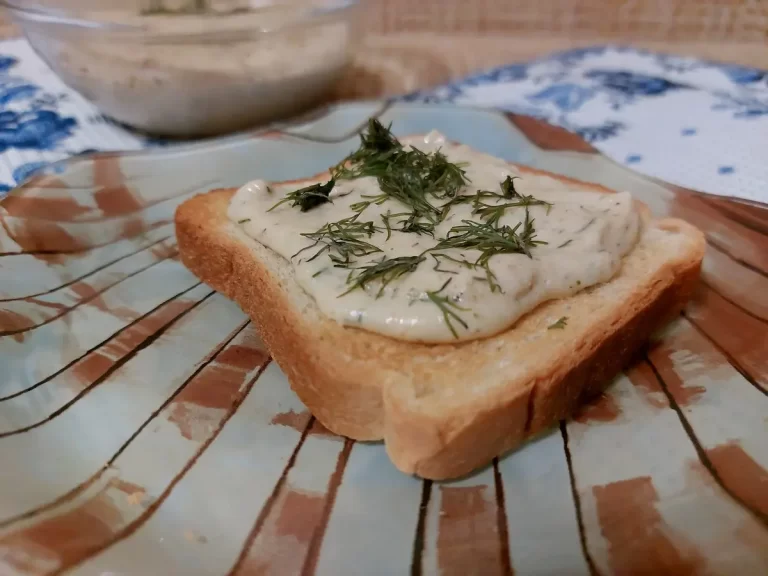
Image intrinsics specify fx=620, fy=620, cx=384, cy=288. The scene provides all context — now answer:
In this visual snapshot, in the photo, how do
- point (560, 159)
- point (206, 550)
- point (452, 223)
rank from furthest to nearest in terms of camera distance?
point (560, 159), point (452, 223), point (206, 550)

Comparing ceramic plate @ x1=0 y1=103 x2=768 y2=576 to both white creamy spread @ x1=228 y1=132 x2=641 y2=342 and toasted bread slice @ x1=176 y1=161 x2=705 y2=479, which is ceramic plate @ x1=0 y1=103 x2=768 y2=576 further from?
white creamy spread @ x1=228 y1=132 x2=641 y2=342

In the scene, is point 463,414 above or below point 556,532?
above

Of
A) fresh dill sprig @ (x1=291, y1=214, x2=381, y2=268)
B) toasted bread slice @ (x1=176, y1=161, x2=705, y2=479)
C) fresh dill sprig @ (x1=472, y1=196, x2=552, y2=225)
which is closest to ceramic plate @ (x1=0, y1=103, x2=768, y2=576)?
toasted bread slice @ (x1=176, y1=161, x2=705, y2=479)

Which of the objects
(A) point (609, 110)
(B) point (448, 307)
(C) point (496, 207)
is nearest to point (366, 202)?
(C) point (496, 207)

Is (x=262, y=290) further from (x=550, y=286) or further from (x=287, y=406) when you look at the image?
(x=550, y=286)

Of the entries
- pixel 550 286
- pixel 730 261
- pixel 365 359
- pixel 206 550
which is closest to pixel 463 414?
pixel 365 359

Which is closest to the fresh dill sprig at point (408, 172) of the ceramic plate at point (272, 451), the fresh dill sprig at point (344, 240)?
the fresh dill sprig at point (344, 240)
